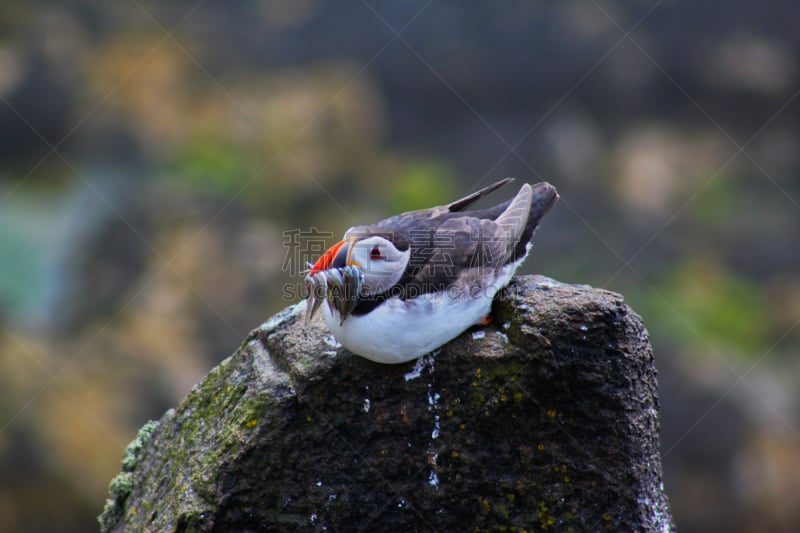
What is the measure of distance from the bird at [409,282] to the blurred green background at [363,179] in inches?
186

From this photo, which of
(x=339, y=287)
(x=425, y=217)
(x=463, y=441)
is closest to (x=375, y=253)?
(x=339, y=287)

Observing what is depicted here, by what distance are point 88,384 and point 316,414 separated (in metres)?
5.41

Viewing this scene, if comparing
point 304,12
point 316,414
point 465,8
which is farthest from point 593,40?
point 316,414

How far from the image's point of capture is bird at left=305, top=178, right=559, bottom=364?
156 inches

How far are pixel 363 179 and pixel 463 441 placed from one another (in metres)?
6.89

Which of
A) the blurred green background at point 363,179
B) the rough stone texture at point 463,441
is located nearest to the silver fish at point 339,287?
the rough stone texture at point 463,441

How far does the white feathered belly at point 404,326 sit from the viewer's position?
13.0 ft

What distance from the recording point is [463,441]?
13.5 feet

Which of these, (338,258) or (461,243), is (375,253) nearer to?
(338,258)

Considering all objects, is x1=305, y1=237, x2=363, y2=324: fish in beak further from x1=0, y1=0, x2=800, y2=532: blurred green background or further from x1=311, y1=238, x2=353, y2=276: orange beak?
x1=0, y1=0, x2=800, y2=532: blurred green background

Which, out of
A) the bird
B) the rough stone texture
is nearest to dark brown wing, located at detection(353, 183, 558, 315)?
the bird

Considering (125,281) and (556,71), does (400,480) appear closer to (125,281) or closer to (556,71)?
(125,281)

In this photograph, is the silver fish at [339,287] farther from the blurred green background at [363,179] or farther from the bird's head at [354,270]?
the blurred green background at [363,179]

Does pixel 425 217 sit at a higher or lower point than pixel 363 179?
higher
